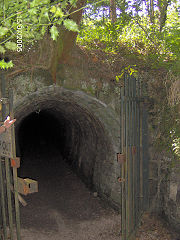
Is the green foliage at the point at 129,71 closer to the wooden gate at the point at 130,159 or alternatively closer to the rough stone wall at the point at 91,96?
the rough stone wall at the point at 91,96

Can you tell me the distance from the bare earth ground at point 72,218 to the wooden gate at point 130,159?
714 millimetres

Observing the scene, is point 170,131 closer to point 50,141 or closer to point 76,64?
point 76,64

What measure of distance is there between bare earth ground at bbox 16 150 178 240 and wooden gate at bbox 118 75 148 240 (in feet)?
2.34

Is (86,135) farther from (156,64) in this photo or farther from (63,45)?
(63,45)

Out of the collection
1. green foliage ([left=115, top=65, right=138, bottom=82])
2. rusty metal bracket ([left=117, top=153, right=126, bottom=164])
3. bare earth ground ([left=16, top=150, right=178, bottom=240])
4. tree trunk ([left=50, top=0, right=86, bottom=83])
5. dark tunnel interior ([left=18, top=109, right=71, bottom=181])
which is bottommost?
bare earth ground ([left=16, top=150, right=178, bottom=240])

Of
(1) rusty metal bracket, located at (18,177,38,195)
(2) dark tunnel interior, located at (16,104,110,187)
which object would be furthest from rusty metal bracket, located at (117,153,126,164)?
(2) dark tunnel interior, located at (16,104,110,187)

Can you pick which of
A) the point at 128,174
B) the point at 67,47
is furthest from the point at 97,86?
the point at 128,174

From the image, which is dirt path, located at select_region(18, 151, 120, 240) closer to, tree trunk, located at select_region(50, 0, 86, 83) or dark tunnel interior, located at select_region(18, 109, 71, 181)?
dark tunnel interior, located at select_region(18, 109, 71, 181)

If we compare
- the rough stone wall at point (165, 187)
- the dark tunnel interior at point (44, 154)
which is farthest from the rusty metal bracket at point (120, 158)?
the dark tunnel interior at point (44, 154)

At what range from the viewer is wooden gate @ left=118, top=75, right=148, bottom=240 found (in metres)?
4.12

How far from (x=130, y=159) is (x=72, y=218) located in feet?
9.19

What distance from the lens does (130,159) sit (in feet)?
14.4

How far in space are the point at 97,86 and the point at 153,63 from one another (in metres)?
1.56

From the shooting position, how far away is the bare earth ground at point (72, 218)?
5.35 m
